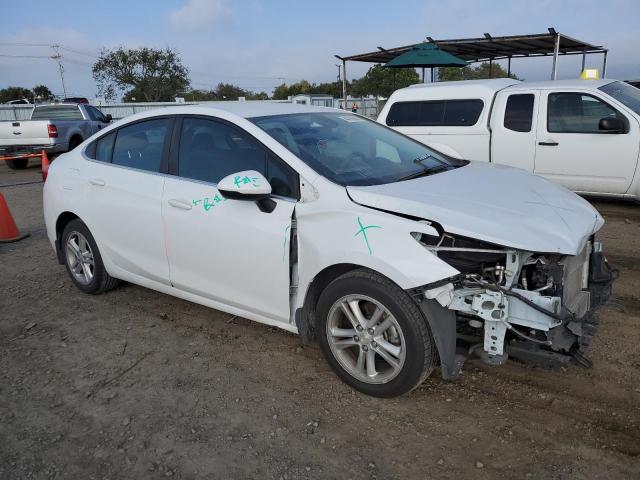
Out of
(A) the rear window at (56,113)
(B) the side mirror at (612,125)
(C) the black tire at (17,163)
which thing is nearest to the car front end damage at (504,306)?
(B) the side mirror at (612,125)

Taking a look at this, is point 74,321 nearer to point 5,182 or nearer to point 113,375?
point 113,375

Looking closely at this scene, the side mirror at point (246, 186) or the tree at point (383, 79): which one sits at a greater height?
the tree at point (383, 79)

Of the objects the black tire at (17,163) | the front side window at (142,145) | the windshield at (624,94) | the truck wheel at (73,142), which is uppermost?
the windshield at (624,94)

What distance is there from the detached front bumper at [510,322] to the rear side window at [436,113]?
17.8ft

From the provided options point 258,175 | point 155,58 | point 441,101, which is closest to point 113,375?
point 258,175

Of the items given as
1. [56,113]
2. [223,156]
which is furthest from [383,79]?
[223,156]

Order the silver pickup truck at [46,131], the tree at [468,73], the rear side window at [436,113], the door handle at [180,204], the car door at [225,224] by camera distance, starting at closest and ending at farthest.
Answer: the car door at [225,224]
the door handle at [180,204]
the rear side window at [436,113]
the silver pickup truck at [46,131]
the tree at [468,73]

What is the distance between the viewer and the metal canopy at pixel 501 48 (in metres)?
13.6

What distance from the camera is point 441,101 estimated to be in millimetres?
8195

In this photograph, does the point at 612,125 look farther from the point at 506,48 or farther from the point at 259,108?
the point at 506,48

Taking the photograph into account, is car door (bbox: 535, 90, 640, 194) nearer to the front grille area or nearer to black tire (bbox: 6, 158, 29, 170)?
the front grille area

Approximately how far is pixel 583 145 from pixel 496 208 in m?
5.06

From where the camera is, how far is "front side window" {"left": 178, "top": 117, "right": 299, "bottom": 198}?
128 inches

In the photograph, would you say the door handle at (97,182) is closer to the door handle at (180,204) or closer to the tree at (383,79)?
the door handle at (180,204)
